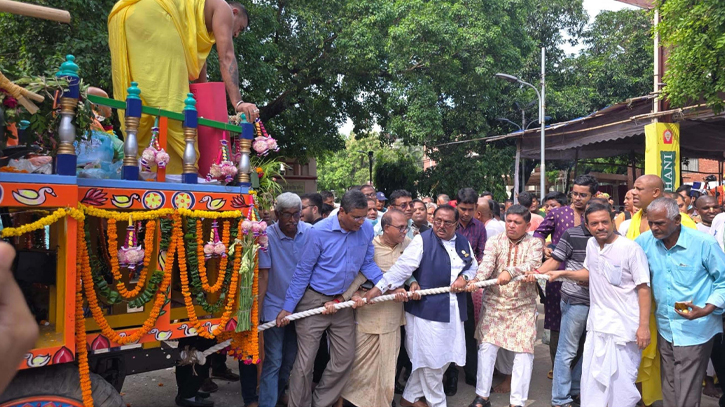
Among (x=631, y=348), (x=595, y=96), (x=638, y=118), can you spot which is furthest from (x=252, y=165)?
(x=595, y=96)

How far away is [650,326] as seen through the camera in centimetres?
471

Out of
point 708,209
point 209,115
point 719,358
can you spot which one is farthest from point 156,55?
point 708,209

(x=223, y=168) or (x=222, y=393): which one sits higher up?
(x=223, y=168)

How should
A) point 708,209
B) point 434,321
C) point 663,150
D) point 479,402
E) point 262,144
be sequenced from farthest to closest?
point 663,150
point 708,209
point 479,402
point 434,321
point 262,144

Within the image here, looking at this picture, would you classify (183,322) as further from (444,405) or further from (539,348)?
(539,348)

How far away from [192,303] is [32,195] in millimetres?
1295

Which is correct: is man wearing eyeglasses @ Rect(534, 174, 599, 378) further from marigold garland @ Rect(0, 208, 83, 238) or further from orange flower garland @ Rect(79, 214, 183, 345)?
marigold garland @ Rect(0, 208, 83, 238)

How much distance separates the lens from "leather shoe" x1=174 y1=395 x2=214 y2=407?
16.3ft

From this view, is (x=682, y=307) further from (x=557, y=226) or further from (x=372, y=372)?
(x=372, y=372)

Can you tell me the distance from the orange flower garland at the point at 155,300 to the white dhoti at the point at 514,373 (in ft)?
9.63

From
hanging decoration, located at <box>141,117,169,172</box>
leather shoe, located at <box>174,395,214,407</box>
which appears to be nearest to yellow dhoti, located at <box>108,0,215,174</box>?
hanging decoration, located at <box>141,117,169,172</box>

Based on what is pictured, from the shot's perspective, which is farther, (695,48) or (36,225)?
(695,48)

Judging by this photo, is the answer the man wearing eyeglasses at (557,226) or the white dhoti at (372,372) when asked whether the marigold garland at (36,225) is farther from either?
the man wearing eyeglasses at (557,226)

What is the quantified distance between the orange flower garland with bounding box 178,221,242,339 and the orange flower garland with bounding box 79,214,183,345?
0.07 m
